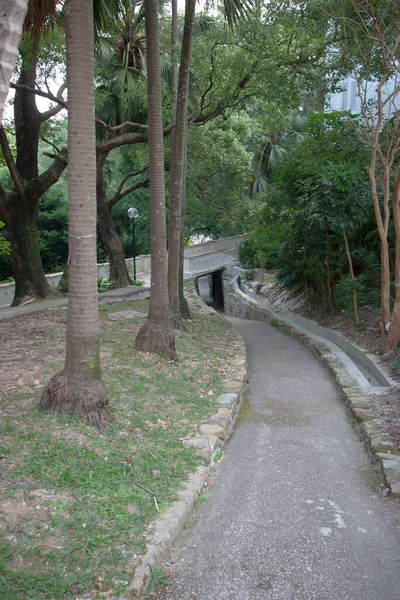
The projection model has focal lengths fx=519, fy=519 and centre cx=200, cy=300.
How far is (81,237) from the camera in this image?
495 centimetres

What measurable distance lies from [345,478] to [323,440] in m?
1.04

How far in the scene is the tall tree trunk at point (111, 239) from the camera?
1670cm

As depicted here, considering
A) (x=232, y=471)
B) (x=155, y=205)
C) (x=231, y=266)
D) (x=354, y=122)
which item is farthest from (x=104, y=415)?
(x=231, y=266)

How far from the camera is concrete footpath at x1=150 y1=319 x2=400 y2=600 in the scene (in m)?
3.40

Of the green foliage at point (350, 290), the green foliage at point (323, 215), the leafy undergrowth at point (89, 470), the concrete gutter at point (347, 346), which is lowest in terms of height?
the concrete gutter at point (347, 346)

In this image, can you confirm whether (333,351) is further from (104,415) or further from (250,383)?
(104,415)

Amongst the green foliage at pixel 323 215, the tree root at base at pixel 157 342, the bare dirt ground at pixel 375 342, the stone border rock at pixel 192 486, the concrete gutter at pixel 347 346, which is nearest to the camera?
the stone border rock at pixel 192 486

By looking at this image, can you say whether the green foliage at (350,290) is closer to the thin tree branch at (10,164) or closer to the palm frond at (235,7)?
the palm frond at (235,7)

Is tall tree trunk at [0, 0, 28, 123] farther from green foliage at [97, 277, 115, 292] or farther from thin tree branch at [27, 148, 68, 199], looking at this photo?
green foliage at [97, 277, 115, 292]

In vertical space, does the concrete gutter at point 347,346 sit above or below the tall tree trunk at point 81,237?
below

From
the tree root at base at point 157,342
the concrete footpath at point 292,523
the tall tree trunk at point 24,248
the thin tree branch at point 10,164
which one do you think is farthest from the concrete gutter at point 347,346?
the thin tree branch at point 10,164

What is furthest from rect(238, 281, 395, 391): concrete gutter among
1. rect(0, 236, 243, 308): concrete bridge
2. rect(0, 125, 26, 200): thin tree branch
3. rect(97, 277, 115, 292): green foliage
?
rect(0, 236, 243, 308): concrete bridge

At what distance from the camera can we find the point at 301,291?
59.4ft

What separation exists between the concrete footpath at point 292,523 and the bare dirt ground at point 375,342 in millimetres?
491
